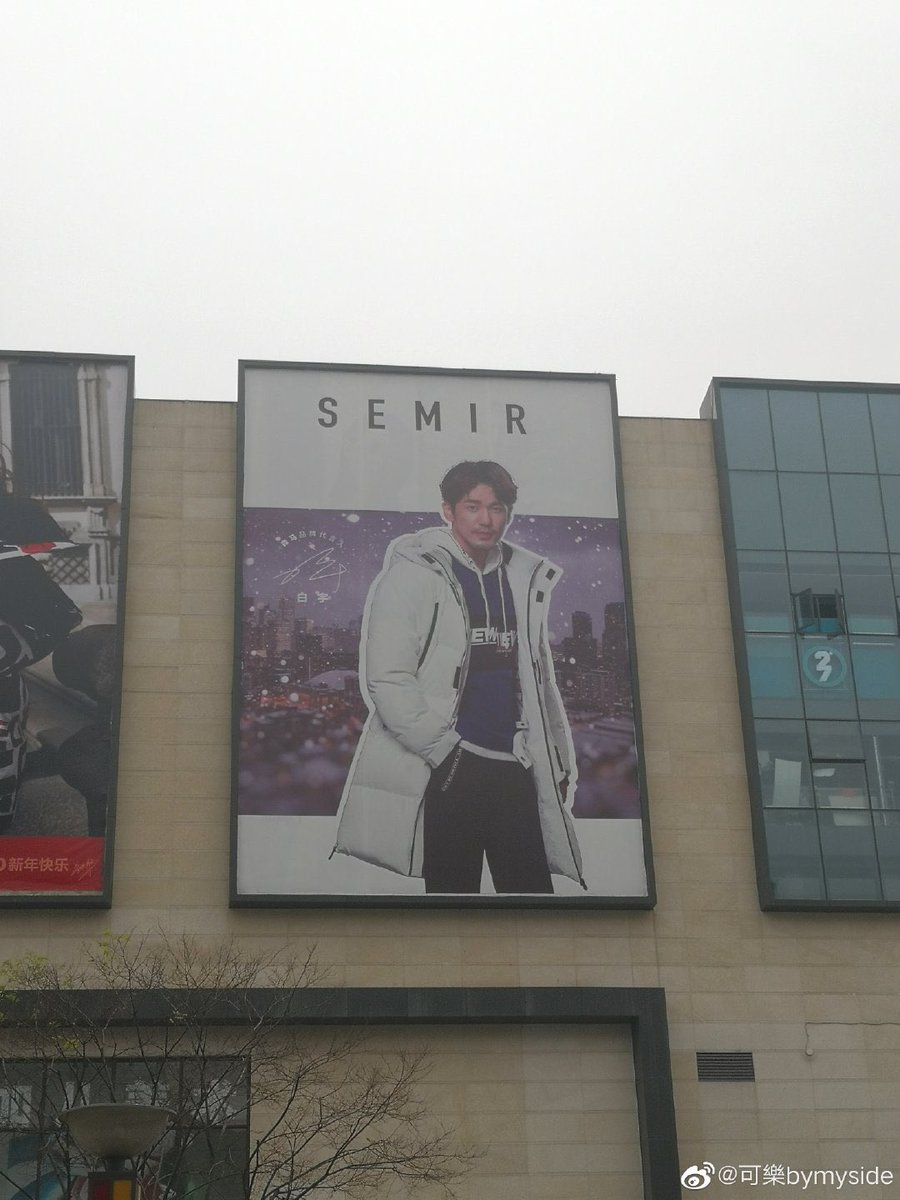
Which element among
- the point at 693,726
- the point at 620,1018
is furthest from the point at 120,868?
the point at 693,726

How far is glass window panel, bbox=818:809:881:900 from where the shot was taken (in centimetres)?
Answer: 3250

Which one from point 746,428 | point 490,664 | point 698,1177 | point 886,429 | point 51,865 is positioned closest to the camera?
point 698,1177

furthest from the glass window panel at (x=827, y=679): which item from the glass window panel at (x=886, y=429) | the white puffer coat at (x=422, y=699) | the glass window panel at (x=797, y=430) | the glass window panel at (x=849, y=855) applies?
the white puffer coat at (x=422, y=699)

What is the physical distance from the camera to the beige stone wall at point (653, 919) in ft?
101

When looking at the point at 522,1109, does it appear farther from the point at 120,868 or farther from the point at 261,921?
the point at 120,868

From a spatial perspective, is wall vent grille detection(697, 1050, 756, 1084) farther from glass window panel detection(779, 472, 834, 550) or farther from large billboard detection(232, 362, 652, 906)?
glass window panel detection(779, 472, 834, 550)

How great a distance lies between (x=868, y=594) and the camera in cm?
3522

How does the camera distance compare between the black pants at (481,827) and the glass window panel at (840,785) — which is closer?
the black pants at (481,827)

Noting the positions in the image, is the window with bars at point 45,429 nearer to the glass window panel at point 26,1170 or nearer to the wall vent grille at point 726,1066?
the glass window panel at point 26,1170

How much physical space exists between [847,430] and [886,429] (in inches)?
38.9

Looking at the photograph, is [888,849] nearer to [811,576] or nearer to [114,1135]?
[811,576]

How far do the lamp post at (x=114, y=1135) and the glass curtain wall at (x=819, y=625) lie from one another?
1848 centimetres

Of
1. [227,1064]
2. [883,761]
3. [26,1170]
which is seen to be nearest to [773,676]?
[883,761]

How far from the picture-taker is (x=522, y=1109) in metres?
30.4
